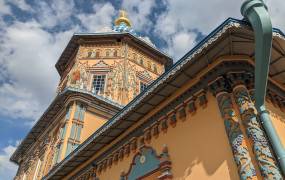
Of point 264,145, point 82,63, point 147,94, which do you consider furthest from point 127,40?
point 264,145

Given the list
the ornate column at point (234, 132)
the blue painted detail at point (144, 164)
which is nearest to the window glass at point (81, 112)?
the blue painted detail at point (144, 164)

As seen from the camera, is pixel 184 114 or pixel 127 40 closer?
pixel 184 114

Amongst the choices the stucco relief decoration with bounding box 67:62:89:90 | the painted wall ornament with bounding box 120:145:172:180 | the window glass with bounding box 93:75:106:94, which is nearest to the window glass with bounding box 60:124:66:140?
the stucco relief decoration with bounding box 67:62:89:90

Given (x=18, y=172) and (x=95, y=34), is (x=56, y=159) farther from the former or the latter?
Answer: (x=95, y=34)

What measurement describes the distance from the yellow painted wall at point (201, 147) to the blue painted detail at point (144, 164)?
27 centimetres

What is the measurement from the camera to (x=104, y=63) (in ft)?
74.1

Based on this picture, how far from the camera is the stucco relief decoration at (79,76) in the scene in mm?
20427

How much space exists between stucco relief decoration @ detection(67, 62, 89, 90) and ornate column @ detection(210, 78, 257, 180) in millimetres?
14469

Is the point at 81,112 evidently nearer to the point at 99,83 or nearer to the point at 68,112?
the point at 68,112

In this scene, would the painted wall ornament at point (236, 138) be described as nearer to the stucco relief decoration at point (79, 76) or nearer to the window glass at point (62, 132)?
the window glass at point (62, 132)

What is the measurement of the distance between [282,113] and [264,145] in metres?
2.32

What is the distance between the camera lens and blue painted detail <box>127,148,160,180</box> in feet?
25.4

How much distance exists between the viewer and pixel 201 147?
21.0ft

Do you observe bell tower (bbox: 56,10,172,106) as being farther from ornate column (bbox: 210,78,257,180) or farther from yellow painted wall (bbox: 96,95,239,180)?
ornate column (bbox: 210,78,257,180)
